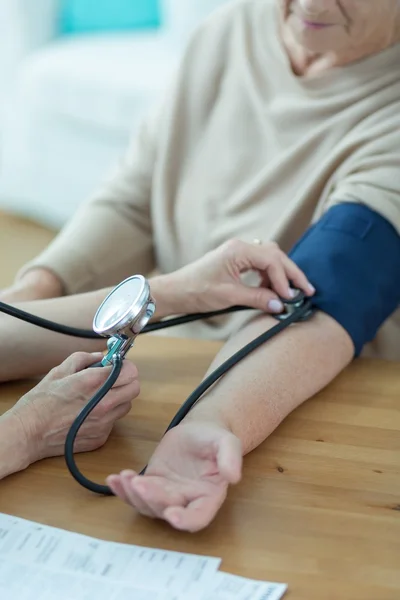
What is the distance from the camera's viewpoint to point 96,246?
123 centimetres

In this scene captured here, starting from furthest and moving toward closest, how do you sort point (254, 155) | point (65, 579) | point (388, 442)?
point (254, 155) < point (388, 442) < point (65, 579)

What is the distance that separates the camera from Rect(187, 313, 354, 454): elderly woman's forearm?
0.83 m

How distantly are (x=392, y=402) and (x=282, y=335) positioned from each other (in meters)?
0.14

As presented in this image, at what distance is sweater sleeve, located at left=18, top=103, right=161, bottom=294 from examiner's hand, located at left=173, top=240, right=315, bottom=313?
26 cm

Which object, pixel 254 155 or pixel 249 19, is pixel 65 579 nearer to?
pixel 254 155

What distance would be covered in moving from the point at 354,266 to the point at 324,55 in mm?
315

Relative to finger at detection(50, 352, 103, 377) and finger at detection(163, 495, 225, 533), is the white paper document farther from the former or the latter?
finger at detection(50, 352, 103, 377)

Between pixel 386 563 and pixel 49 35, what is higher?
pixel 49 35

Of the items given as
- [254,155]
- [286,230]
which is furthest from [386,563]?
[254,155]

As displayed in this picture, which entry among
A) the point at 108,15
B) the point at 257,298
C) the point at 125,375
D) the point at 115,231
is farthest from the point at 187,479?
the point at 108,15

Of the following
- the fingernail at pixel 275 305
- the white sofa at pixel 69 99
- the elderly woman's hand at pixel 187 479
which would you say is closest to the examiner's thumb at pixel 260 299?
the fingernail at pixel 275 305

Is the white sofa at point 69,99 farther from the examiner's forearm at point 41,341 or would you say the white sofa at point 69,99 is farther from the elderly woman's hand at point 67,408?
the elderly woman's hand at point 67,408

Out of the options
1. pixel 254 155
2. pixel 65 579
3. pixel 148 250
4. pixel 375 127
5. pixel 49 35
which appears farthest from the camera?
pixel 49 35

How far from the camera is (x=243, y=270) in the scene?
989mm
